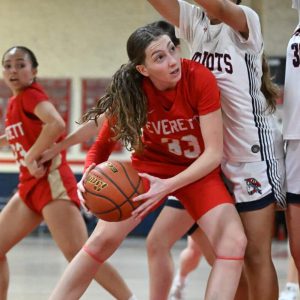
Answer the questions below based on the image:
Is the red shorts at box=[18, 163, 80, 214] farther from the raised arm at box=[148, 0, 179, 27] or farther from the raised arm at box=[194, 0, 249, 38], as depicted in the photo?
the raised arm at box=[194, 0, 249, 38]

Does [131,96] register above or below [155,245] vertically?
above

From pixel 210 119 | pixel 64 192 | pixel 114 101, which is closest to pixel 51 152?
pixel 64 192

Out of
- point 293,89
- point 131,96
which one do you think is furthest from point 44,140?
point 293,89

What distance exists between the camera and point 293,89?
13.2 feet

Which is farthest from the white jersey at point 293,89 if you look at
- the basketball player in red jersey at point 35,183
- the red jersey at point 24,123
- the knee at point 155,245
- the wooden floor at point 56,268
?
the wooden floor at point 56,268

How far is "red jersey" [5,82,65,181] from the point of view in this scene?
521cm

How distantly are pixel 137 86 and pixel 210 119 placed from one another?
0.41 meters

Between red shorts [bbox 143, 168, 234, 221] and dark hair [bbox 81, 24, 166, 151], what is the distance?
0.26 m

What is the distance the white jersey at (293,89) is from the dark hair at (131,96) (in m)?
0.66

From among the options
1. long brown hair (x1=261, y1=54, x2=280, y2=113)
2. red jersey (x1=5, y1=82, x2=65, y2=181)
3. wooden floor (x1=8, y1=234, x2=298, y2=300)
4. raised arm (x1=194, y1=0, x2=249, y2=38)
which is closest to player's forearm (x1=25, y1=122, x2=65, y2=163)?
red jersey (x1=5, y1=82, x2=65, y2=181)

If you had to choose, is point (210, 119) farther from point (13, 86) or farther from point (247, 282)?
point (13, 86)

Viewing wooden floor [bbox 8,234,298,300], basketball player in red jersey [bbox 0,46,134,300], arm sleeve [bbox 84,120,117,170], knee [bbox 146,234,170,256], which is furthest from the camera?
wooden floor [bbox 8,234,298,300]

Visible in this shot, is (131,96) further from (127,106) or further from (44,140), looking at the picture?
(44,140)

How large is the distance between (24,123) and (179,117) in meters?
1.69
